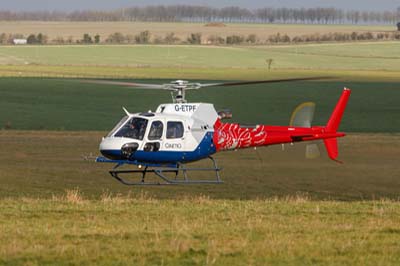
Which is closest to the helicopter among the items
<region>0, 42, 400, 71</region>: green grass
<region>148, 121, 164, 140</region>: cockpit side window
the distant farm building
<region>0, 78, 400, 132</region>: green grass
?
<region>148, 121, 164, 140</region>: cockpit side window

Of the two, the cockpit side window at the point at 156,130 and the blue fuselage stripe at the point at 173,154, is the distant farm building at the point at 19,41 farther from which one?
the cockpit side window at the point at 156,130

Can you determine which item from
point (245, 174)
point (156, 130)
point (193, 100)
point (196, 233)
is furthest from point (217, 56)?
point (196, 233)

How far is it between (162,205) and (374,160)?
16545 mm

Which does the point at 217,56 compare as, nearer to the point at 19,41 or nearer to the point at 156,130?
the point at 19,41

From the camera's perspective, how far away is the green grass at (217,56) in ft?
329

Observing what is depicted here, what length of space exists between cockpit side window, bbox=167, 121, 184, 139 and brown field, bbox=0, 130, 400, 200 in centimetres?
234

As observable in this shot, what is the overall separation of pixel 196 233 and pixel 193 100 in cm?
4378

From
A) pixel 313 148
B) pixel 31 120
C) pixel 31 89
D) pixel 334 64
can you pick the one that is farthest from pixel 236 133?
pixel 334 64

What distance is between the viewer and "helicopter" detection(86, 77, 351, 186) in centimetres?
2014

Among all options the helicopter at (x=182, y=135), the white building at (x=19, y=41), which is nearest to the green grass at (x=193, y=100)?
the helicopter at (x=182, y=135)

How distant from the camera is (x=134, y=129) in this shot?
20.2m

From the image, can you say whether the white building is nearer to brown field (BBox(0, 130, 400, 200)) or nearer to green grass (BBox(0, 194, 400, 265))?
Answer: brown field (BBox(0, 130, 400, 200))

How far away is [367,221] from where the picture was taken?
45.3 ft

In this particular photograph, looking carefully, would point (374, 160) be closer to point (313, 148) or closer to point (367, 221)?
point (313, 148)
